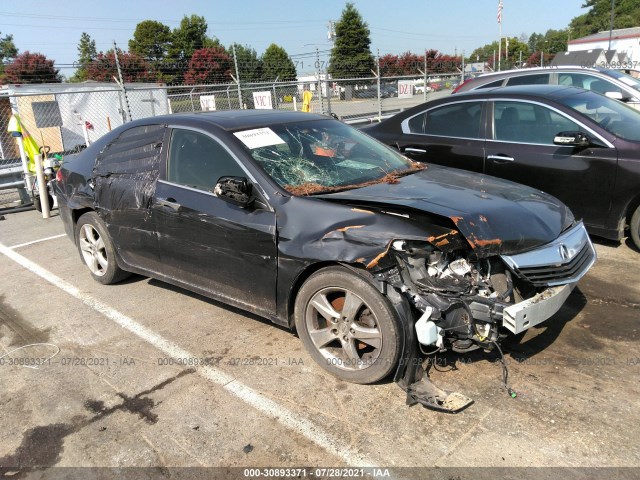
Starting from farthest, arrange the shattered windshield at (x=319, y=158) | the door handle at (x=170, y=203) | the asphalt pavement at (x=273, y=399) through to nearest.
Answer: the door handle at (x=170, y=203) → the shattered windshield at (x=319, y=158) → the asphalt pavement at (x=273, y=399)

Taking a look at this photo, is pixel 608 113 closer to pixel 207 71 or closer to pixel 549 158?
pixel 549 158

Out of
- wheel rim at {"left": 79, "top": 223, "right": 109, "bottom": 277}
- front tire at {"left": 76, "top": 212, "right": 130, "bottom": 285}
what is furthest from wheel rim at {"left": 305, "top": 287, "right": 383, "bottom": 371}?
wheel rim at {"left": 79, "top": 223, "right": 109, "bottom": 277}

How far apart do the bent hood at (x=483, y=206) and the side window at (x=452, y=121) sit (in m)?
2.10

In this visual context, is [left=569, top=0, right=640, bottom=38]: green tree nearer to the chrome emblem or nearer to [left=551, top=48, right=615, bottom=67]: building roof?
[left=551, top=48, right=615, bottom=67]: building roof

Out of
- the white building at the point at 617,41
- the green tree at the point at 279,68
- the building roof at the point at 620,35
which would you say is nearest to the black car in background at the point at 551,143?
the green tree at the point at 279,68

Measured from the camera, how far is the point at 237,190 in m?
3.46

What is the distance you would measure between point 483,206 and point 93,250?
382 centimetres

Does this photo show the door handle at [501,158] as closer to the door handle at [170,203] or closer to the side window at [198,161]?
the side window at [198,161]

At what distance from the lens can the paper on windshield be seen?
379 centimetres

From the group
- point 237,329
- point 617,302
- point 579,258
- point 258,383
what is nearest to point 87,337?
point 237,329

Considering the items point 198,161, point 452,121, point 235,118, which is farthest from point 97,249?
point 452,121

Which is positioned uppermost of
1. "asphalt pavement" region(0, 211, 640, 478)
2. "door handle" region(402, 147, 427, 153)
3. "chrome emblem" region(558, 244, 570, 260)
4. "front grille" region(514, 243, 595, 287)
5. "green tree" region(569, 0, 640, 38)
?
"green tree" region(569, 0, 640, 38)

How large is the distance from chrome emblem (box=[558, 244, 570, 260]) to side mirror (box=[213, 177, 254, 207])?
2019 mm

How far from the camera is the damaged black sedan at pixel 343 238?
2971mm
